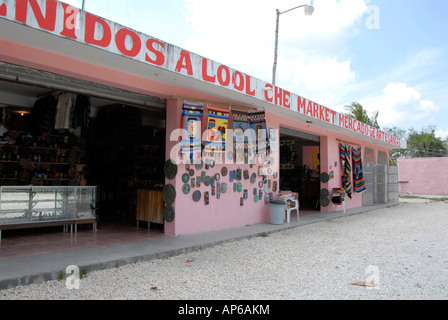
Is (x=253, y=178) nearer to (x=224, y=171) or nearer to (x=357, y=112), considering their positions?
(x=224, y=171)

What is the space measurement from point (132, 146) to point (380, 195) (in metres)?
12.6

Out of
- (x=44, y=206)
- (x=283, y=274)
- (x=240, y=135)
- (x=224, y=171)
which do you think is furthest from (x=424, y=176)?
(x=44, y=206)

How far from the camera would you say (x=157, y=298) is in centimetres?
351

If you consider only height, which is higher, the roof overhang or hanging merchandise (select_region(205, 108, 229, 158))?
the roof overhang

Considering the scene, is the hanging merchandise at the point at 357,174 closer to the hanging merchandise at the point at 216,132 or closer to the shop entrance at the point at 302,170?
the shop entrance at the point at 302,170

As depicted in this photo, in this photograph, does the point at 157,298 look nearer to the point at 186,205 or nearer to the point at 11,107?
the point at 186,205

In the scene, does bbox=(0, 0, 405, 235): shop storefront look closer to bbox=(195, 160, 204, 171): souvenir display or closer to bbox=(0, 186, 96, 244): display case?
bbox=(195, 160, 204, 171): souvenir display

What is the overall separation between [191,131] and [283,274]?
11.2ft

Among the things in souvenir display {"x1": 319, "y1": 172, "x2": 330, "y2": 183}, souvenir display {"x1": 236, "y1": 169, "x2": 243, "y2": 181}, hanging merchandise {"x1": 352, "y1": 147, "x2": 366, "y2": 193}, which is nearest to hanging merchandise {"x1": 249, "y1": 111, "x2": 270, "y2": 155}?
souvenir display {"x1": 236, "y1": 169, "x2": 243, "y2": 181}

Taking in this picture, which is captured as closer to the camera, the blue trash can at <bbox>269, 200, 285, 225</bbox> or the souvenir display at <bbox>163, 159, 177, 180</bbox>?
the souvenir display at <bbox>163, 159, 177, 180</bbox>

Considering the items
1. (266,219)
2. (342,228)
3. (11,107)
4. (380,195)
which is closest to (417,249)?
(342,228)

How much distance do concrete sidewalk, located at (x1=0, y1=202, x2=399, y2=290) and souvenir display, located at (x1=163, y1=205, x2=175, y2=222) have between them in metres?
0.39

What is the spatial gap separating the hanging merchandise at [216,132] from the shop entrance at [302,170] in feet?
18.8

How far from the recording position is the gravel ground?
365cm
